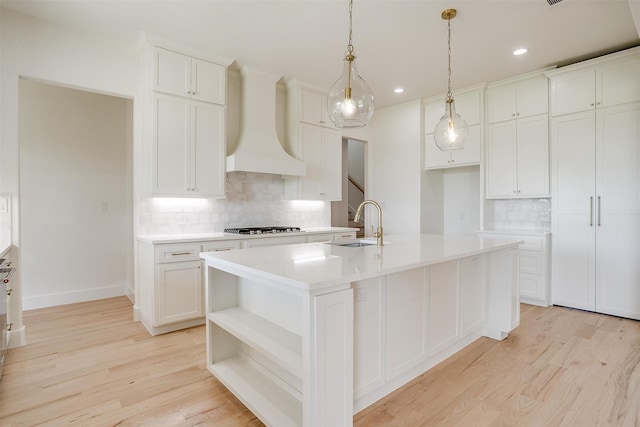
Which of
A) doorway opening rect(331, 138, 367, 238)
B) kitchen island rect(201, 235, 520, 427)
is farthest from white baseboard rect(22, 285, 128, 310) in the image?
doorway opening rect(331, 138, 367, 238)

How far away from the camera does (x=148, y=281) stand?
3.16 metres

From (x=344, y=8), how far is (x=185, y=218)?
2.63 m

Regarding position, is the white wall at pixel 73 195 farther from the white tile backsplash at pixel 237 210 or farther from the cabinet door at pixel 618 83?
the cabinet door at pixel 618 83

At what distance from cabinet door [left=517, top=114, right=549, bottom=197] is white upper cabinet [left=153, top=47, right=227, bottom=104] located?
145 inches

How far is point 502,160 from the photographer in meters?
4.37

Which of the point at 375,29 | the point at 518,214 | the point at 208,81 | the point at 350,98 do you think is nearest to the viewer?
the point at 350,98

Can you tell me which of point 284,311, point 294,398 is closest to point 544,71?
point 284,311

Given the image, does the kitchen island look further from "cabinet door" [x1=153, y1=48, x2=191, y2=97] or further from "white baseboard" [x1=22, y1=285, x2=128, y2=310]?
"white baseboard" [x1=22, y1=285, x2=128, y2=310]

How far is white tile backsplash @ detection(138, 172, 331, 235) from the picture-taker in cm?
351

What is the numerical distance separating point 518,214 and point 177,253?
4.30m

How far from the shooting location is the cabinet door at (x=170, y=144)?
322 centimetres

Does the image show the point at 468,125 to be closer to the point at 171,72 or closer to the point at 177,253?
the point at 171,72

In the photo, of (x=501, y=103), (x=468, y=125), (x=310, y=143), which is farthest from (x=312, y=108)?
(x=501, y=103)

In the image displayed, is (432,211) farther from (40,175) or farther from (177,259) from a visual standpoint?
(40,175)
